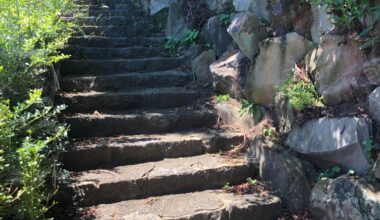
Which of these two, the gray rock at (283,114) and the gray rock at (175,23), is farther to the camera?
the gray rock at (175,23)

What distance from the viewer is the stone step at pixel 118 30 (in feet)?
19.2

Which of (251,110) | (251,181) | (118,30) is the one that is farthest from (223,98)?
(118,30)

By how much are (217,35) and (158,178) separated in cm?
232

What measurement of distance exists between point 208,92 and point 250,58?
870mm

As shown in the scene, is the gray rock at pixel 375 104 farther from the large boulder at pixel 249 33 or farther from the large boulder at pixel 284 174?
the large boulder at pixel 249 33

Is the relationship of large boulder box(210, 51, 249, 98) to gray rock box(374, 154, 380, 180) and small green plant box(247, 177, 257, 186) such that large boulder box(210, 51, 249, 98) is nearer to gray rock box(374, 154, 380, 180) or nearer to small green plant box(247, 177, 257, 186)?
small green plant box(247, 177, 257, 186)

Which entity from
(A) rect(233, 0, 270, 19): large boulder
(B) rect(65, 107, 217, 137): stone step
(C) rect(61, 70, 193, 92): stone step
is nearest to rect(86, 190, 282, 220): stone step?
(B) rect(65, 107, 217, 137): stone step

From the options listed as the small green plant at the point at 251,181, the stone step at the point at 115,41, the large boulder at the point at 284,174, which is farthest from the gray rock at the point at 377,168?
the stone step at the point at 115,41

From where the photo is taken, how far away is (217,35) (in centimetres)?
515

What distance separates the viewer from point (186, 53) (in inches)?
221

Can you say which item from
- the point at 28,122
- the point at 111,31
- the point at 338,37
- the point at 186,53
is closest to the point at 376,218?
the point at 338,37

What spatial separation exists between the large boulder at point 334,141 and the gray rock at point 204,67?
1.76m

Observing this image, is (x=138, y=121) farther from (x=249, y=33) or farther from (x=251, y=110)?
(x=249, y=33)

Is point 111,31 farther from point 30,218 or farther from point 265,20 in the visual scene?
point 30,218
